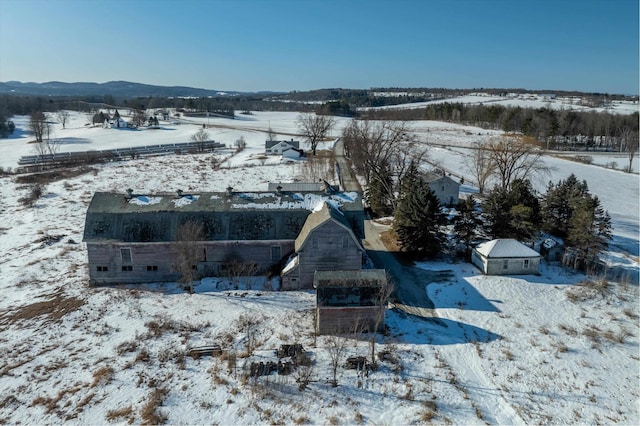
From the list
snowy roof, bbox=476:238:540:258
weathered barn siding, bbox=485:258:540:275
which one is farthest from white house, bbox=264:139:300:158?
weathered barn siding, bbox=485:258:540:275

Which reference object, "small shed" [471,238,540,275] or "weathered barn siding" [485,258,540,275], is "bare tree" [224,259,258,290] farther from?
"weathered barn siding" [485,258,540,275]

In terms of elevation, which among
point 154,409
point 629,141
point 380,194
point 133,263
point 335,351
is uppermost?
point 629,141

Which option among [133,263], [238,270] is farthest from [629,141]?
[133,263]

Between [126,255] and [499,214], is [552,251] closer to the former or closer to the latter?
[499,214]

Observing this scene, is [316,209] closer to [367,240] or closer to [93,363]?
[367,240]

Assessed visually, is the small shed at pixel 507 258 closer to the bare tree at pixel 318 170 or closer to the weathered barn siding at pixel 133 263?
the weathered barn siding at pixel 133 263
